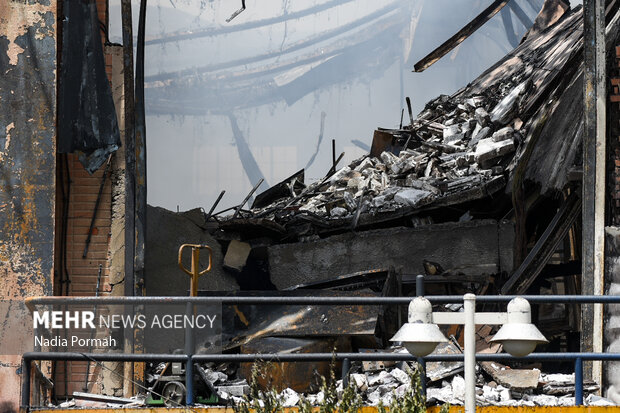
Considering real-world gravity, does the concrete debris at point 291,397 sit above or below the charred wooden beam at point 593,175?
below

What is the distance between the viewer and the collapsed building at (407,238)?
10.0 m

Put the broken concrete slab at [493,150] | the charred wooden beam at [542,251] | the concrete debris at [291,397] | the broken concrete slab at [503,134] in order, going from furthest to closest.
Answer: the broken concrete slab at [503,134] < the broken concrete slab at [493,150] < the charred wooden beam at [542,251] < the concrete debris at [291,397]

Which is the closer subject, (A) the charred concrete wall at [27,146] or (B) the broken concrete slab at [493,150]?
(A) the charred concrete wall at [27,146]

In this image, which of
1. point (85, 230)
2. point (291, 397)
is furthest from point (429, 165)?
point (291, 397)

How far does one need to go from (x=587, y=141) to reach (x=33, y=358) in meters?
6.04

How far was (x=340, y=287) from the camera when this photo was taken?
13.5 metres

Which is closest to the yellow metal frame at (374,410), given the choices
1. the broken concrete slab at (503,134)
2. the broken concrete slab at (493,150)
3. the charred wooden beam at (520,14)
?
the broken concrete slab at (493,150)

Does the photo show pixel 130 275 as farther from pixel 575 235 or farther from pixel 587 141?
pixel 575 235

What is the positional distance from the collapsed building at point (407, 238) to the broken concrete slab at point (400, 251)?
2cm

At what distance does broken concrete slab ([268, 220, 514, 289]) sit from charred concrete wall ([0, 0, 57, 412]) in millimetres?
6263

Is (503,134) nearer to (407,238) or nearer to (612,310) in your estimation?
(407,238)

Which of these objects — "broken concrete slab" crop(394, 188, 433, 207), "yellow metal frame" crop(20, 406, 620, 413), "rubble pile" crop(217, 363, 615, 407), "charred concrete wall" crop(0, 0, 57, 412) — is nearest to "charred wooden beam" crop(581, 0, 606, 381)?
"rubble pile" crop(217, 363, 615, 407)

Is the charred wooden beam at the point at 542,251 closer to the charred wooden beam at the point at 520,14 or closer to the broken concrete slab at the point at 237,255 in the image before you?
the broken concrete slab at the point at 237,255

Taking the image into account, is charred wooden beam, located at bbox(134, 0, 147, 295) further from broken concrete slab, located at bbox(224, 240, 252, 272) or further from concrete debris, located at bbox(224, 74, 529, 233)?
concrete debris, located at bbox(224, 74, 529, 233)
